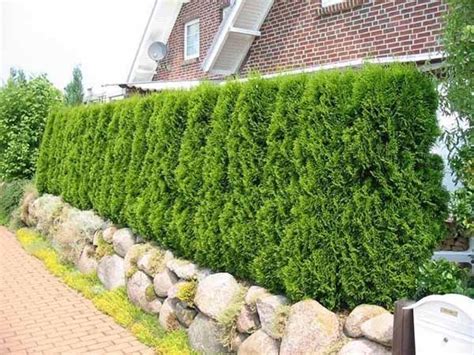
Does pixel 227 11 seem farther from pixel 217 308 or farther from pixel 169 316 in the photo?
pixel 217 308

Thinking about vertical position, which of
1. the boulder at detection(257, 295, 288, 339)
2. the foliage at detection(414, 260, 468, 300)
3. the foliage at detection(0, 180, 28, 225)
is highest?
the foliage at detection(414, 260, 468, 300)

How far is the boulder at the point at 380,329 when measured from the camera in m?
3.40

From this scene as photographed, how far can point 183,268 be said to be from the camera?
18.8 feet

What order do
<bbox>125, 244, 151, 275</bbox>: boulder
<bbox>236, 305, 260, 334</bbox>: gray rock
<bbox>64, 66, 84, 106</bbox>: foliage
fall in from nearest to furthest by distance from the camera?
<bbox>236, 305, 260, 334</bbox>: gray rock < <bbox>125, 244, 151, 275</bbox>: boulder < <bbox>64, 66, 84, 106</bbox>: foliage

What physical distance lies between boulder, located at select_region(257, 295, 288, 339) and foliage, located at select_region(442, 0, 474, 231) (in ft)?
5.56

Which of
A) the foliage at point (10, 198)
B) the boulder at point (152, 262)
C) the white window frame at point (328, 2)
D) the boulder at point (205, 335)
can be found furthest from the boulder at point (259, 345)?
the foliage at point (10, 198)

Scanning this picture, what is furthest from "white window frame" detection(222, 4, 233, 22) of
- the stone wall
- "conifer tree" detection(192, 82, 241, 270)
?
"conifer tree" detection(192, 82, 241, 270)

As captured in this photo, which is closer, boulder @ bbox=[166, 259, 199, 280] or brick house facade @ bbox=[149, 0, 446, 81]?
boulder @ bbox=[166, 259, 199, 280]

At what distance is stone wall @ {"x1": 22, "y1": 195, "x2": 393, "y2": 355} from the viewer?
3.73 metres

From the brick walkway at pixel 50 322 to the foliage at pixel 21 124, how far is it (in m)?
6.37

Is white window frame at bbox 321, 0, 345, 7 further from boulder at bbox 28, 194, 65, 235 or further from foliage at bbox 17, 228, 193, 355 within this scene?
boulder at bbox 28, 194, 65, 235

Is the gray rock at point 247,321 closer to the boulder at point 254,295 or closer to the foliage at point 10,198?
the boulder at point 254,295

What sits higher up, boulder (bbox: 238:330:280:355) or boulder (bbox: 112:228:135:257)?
boulder (bbox: 238:330:280:355)

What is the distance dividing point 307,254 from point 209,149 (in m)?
1.89
